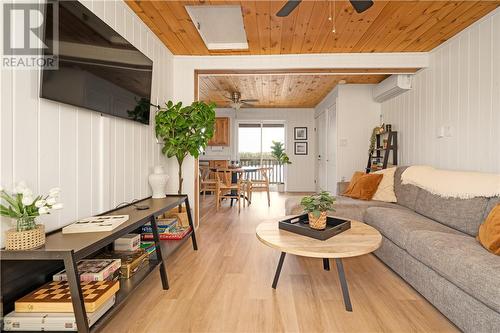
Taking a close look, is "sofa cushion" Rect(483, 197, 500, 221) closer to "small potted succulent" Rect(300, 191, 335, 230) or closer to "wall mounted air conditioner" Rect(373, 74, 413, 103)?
"small potted succulent" Rect(300, 191, 335, 230)

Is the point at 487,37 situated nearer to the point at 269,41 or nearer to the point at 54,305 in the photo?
the point at 269,41

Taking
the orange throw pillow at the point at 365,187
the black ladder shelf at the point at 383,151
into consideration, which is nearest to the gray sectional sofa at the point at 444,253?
the orange throw pillow at the point at 365,187

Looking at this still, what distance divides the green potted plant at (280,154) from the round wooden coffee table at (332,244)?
5.03 metres

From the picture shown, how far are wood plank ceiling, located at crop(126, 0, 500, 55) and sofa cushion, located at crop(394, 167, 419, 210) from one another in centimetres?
160

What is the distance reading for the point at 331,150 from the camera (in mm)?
5445

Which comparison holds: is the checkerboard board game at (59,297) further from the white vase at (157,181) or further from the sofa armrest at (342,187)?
the sofa armrest at (342,187)

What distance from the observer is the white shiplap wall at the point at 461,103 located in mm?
2352

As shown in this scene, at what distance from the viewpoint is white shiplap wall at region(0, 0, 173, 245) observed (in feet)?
4.26

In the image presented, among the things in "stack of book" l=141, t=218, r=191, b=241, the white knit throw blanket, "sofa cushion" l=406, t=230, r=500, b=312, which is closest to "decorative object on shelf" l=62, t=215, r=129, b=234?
"stack of book" l=141, t=218, r=191, b=241

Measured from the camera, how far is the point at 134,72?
227 centimetres

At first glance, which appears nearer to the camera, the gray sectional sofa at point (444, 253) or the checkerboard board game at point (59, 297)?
the checkerboard board game at point (59, 297)

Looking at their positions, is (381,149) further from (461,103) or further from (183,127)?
A: (183,127)

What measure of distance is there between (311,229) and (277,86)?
3749 millimetres

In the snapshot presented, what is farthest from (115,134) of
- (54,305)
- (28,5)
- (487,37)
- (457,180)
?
(487,37)
